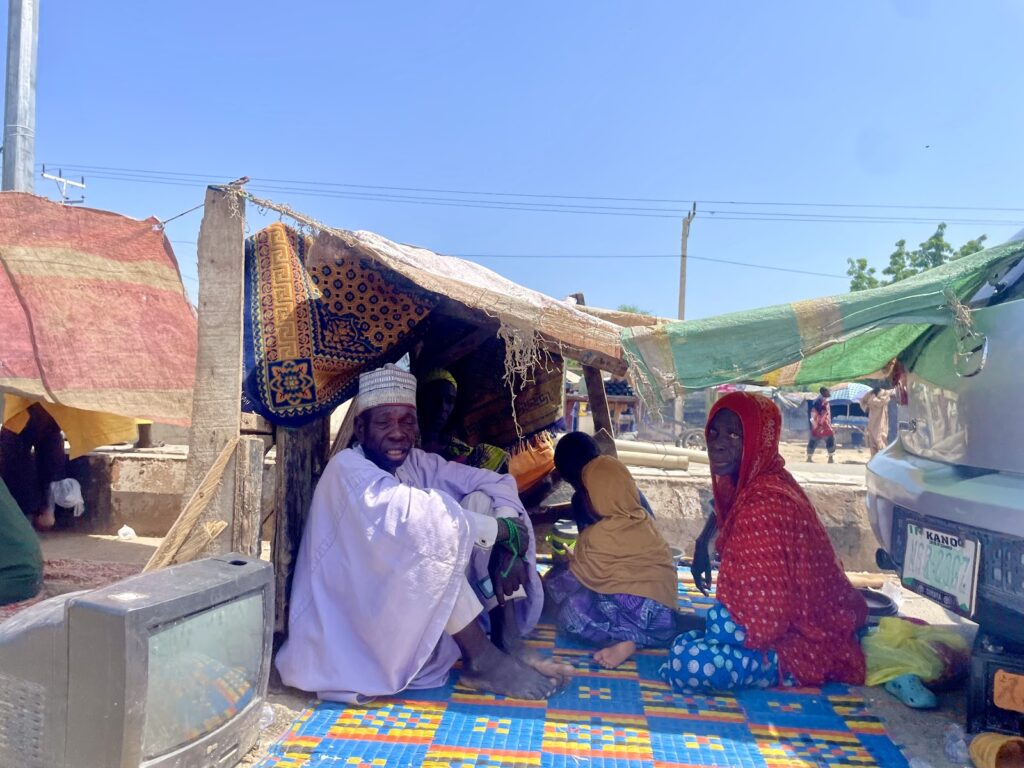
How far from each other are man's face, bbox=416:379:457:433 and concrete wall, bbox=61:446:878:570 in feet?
7.23

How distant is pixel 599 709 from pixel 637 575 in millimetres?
818

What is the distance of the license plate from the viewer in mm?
2346

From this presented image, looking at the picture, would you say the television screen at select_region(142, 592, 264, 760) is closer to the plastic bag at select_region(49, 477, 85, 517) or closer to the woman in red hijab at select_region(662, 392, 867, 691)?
the woman in red hijab at select_region(662, 392, 867, 691)

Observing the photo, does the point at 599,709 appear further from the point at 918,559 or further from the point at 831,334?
the point at 831,334

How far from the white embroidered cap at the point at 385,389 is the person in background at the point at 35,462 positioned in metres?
4.41

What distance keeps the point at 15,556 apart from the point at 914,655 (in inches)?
183

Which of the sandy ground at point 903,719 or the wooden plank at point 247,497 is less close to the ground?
the wooden plank at point 247,497

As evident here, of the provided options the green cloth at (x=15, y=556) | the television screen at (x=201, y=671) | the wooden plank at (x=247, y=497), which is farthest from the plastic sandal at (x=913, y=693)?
the green cloth at (x=15, y=556)

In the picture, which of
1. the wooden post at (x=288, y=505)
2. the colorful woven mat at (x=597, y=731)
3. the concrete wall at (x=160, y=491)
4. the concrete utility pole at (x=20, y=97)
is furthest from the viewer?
the concrete utility pole at (x=20, y=97)

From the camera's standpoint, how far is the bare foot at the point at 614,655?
10.9 ft

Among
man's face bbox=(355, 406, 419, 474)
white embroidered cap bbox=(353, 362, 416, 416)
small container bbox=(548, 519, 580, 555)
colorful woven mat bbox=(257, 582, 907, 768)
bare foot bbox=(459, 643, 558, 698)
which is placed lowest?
colorful woven mat bbox=(257, 582, 907, 768)

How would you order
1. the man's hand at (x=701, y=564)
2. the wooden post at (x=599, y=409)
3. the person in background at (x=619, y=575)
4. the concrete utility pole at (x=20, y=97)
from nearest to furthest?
the person in background at (x=619, y=575)
the man's hand at (x=701, y=564)
the wooden post at (x=599, y=409)
the concrete utility pole at (x=20, y=97)

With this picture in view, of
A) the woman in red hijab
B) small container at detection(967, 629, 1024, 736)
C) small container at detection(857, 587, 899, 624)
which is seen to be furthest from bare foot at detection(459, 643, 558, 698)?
small container at detection(857, 587, 899, 624)

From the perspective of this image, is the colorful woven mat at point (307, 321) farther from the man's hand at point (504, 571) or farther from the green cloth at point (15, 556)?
the green cloth at point (15, 556)
